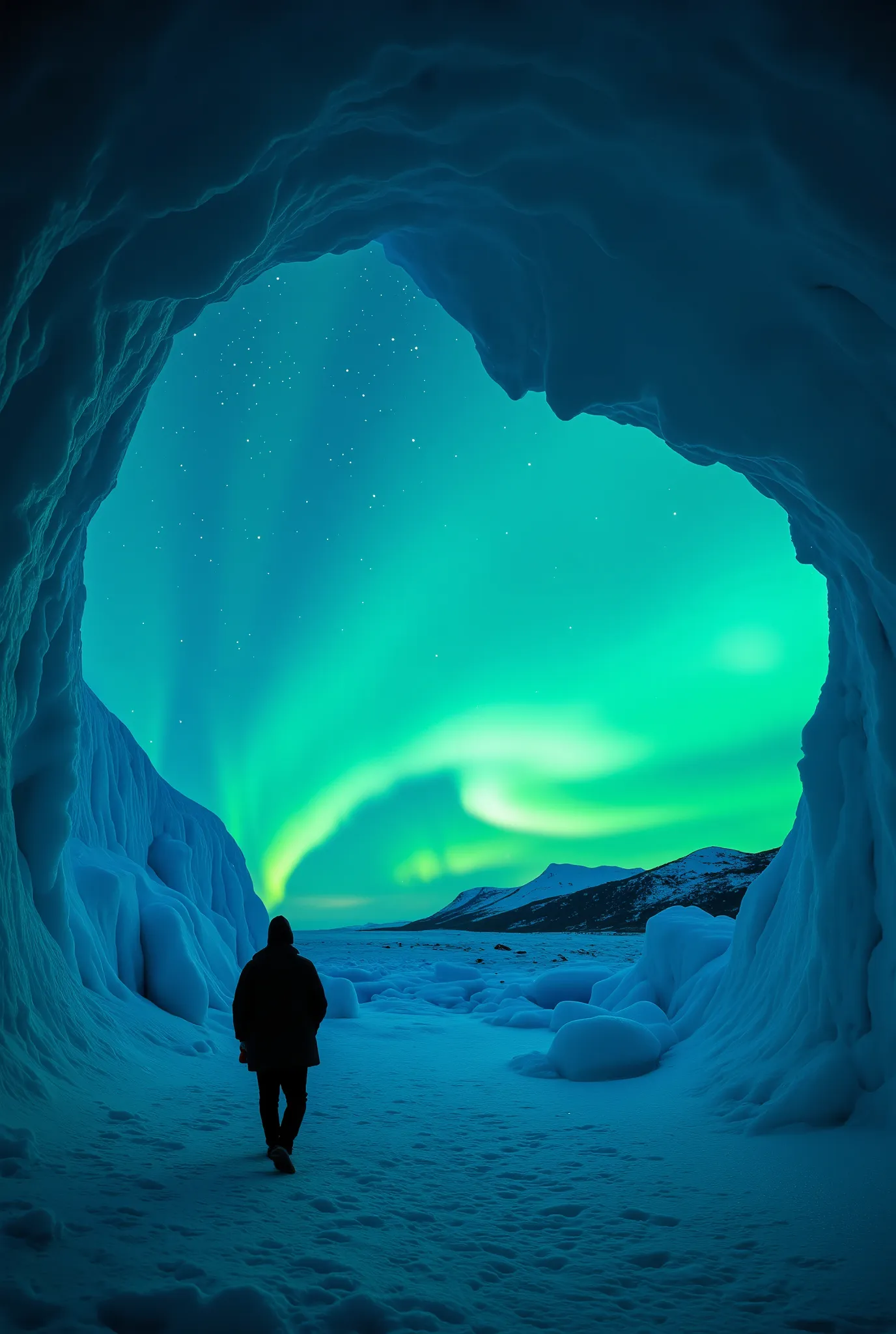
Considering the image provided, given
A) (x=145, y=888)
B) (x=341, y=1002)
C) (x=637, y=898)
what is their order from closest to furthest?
(x=145, y=888) < (x=341, y=1002) < (x=637, y=898)

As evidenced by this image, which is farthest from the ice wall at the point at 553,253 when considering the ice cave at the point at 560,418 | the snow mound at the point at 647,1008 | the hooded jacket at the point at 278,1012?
the hooded jacket at the point at 278,1012

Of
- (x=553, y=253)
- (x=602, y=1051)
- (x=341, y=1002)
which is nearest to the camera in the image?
(x=553, y=253)

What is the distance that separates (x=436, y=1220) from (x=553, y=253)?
6.39 meters

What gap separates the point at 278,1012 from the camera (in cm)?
410

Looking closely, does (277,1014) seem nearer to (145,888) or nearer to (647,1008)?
(647,1008)

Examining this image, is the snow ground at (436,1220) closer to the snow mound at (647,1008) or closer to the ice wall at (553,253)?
the ice wall at (553,253)

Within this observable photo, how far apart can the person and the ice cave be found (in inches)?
13.0

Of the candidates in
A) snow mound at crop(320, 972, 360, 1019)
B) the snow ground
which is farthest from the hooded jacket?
snow mound at crop(320, 972, 360, 1019)

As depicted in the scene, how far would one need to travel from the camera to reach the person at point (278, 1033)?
13.3 feet

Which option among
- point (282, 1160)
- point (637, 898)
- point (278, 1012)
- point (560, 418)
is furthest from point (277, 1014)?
point (637, 898)

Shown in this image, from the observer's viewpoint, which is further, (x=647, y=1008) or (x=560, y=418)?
(x=647, y=1008)

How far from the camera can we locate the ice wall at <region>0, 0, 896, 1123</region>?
3059 mm

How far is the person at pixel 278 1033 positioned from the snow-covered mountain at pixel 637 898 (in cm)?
6674

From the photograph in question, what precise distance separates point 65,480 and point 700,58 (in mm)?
4556
